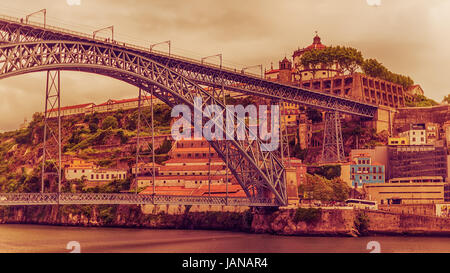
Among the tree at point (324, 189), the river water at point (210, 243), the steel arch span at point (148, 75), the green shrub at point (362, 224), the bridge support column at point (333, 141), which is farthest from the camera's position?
the bridge support column at point (333, 141)

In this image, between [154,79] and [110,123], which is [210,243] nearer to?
[154,79]

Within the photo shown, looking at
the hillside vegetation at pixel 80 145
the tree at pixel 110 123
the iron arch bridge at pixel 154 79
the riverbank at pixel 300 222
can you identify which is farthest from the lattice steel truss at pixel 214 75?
the tree at pixel 110 123

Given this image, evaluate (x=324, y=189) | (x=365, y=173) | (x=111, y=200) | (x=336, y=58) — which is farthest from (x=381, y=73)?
(x=111, y=200)

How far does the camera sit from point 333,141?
238 feet

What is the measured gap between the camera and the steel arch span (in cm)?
3738

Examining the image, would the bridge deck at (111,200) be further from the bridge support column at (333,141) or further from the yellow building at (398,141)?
the yellow building at (398,141)

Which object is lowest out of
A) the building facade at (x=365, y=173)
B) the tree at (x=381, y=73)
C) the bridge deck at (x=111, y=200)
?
the bridge deck at (x=111, y=200)

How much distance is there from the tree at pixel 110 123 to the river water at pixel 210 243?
50719 mm

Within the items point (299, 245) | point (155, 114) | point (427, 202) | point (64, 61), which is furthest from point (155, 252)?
point (155, 114)

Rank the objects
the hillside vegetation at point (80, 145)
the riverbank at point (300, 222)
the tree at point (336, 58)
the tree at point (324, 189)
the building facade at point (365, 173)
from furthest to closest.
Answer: the tree at point (336, 58)
the hillside vegetation at point (80, 145)
the building facade at point (365, 173)
the tree at point (324, 189)
the riverbank at point (300, 222)

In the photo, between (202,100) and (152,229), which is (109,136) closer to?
(152,229)

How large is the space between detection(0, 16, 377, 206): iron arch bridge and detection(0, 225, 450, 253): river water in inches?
124

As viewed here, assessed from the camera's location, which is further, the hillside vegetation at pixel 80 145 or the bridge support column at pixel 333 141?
the hillside vegetation at pixel 80 145

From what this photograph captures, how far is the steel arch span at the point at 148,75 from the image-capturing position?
37.4 m
